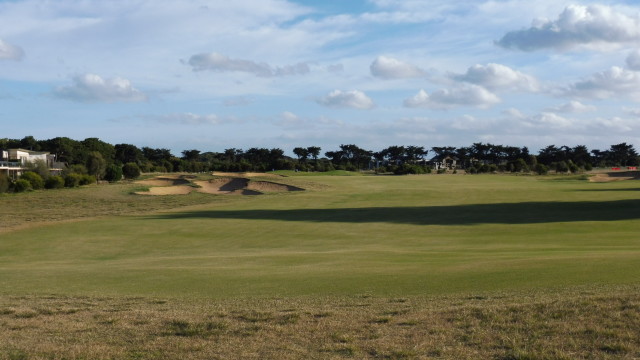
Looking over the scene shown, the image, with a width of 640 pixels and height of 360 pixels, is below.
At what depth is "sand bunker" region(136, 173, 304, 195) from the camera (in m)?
59.0

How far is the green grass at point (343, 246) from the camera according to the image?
547 inches

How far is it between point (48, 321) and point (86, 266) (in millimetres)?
10524

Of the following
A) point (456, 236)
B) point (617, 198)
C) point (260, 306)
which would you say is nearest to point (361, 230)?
point (456, 236)

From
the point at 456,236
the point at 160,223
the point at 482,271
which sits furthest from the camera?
the point at 160,223

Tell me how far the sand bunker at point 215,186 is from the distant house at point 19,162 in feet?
78.3

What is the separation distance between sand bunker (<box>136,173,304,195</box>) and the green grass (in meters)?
4.61

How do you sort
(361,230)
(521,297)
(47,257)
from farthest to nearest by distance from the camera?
(361,230)
(47,257)
(521,297)

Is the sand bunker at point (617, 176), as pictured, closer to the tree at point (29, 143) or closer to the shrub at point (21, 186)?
the shrub at point (21, 186)

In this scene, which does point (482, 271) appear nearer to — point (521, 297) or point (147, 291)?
point (521, 297)

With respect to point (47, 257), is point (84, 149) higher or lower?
higher

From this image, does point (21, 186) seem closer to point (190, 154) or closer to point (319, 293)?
point (319, 293)

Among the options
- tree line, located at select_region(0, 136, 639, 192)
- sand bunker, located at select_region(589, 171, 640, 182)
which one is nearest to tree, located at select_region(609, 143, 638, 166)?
tree line, located at select_region(0, 136, 639, 192)

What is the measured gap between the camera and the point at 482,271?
14.5 m

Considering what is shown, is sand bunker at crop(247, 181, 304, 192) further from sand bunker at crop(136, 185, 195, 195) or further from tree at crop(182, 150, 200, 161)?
tree at crop(182, 150, 200, 161)
